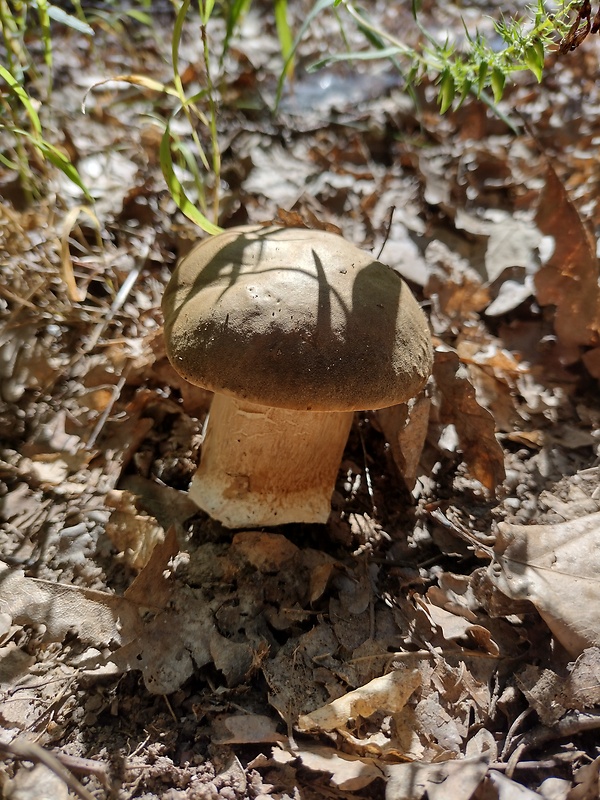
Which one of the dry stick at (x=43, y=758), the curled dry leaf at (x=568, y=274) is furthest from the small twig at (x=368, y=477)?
the dry stick at (x=43, y=758)

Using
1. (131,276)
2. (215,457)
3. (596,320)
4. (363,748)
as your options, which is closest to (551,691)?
(363,748)

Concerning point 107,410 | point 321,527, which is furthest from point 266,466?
point 107,410

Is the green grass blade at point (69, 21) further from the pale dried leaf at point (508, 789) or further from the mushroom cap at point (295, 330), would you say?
the pale dried leaf at point (508, 789)

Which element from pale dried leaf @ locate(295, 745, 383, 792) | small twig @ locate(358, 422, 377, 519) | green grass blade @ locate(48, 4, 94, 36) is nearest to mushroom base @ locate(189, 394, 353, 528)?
small twig @ locate(358, 422, 377, 519)

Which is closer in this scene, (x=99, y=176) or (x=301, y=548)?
(x=301, y=548)

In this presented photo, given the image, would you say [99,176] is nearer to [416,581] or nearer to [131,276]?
[131,276]

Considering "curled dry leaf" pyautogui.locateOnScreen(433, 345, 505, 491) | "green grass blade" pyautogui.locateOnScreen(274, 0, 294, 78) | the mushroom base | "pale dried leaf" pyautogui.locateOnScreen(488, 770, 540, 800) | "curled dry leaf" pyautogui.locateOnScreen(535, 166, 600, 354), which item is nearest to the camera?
"pale dried leaf" pyautogui.locateOnScreen(488, 770, 540, 800)

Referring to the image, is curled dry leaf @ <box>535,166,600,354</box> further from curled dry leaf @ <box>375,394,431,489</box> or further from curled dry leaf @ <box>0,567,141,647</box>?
curled dry leaf @ <box>0,567,141,647</box>
